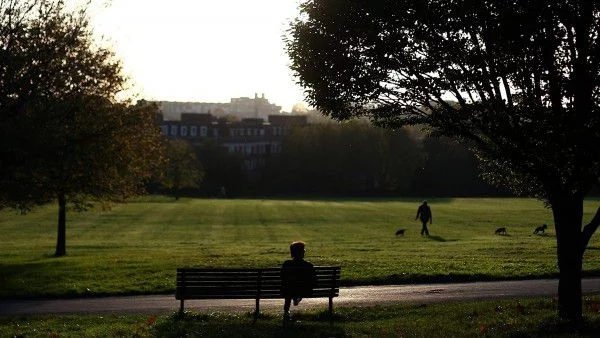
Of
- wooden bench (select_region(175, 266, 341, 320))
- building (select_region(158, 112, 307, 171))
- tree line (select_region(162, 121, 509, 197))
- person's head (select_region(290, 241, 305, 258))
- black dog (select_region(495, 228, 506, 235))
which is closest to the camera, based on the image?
person's head (select_region(290, 241, 305, 258))

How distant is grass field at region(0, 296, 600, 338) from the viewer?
44.7ft

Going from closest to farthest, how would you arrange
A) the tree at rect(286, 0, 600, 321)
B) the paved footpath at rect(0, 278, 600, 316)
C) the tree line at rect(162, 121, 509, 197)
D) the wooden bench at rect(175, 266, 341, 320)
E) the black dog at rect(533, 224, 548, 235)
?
the tree at rect(286, 0, 600, 321) → the wooden bench at rect(175, 266, 341, 320) → the paved footpath at rect(0, 278, 600, 316) → the black dog at rect(533, 224, 548, 235) → the tree line at rect(162, 121, 509, 197)

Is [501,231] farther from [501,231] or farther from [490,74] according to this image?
[490,74]

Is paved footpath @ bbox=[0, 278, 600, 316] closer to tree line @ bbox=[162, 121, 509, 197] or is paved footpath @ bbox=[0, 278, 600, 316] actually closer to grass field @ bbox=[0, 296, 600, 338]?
grass field @ bbox=[0, 296, 600, 338]

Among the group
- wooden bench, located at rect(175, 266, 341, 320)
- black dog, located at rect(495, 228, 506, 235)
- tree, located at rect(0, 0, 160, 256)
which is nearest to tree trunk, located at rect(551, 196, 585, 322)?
wooden bench, located at rect(175, 266, 341, 320)

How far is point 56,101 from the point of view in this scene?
84.4 ft

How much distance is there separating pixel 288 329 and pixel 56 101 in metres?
14.8

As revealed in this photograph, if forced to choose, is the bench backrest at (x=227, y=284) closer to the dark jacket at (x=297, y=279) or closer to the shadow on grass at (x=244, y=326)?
the dark jacket at (x=297, y=279)

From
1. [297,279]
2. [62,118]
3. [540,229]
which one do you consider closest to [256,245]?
[62,118]

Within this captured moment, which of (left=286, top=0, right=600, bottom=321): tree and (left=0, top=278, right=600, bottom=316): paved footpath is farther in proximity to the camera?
(left=0, top=278, right=600, bottom=316): paved footpath

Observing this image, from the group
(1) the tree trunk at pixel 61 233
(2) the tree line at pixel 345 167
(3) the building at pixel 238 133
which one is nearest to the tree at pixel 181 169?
(2) the tree line at pixel 345 167

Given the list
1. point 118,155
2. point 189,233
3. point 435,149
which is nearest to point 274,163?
point 435,149

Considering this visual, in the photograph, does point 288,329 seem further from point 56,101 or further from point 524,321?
point 56,101

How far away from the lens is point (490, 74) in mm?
14188
